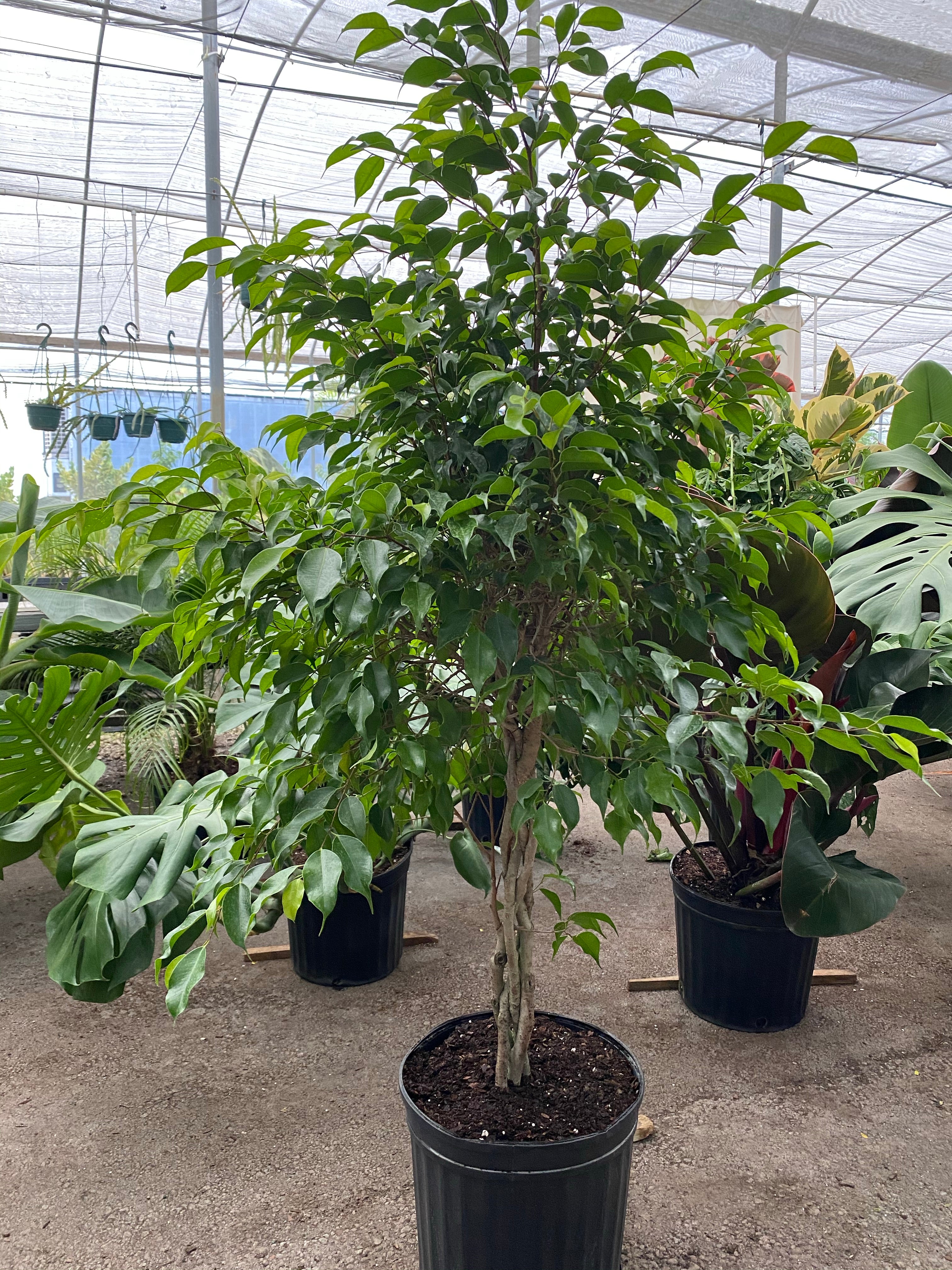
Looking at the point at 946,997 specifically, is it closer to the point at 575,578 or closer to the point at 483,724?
the point at 483,724

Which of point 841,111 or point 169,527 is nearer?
point 169,527

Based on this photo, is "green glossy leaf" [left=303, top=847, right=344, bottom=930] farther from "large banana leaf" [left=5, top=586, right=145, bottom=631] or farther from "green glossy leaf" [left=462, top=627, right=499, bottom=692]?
"large banana leaf" [left=5, top=586, right=145, bottom=631]

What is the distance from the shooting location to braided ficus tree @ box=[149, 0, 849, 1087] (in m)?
0.86

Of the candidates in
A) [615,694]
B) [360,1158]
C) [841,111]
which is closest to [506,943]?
[615,694]

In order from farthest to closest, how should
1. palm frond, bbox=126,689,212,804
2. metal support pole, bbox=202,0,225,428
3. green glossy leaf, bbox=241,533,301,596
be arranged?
metal support pole, bbox=202,0,225,428
palm frond, bbox=126,689,212,804
green glossy leaf, bbox=241,533,301,596

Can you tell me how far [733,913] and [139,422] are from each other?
221 inches

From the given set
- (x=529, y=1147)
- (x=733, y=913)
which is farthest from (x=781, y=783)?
(x=733, y=913)

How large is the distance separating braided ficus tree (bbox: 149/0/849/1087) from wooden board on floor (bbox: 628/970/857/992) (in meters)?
1.24

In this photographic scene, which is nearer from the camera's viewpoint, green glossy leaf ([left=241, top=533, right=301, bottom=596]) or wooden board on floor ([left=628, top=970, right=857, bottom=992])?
green glossy leaf ([left=241, top=533, right=301, bottom=596])

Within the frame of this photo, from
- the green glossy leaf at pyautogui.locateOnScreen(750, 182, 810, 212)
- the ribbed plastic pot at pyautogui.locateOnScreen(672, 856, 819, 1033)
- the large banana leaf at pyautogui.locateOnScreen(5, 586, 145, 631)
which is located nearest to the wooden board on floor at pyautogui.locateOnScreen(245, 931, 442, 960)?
the ribbed plastic pot at pyautogui.locateOnScreen(672, 856, 819, 1033)

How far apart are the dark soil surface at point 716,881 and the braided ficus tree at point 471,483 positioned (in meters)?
1.08

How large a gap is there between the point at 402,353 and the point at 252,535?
0.24 meters

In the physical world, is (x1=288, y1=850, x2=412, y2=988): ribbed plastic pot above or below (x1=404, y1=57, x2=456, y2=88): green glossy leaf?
below

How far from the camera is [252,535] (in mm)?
939
